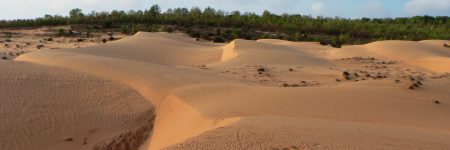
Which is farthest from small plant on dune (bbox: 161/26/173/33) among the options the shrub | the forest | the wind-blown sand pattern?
the wind-blown sand pattern

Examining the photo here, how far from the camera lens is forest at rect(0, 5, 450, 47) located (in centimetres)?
2116

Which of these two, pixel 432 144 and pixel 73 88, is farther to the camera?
pixel 73 88

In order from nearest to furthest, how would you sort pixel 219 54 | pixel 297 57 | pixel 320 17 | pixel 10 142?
pixel 10 142
pixel 297 57
pixel 219 54
pixel 320 17

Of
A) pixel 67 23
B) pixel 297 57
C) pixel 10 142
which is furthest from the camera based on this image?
pixel 67 23

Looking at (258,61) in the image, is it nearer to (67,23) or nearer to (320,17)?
(67,23)

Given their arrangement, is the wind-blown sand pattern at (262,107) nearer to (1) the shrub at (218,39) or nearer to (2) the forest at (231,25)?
(1) the shrub at (218,39)

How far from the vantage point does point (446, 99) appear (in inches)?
275

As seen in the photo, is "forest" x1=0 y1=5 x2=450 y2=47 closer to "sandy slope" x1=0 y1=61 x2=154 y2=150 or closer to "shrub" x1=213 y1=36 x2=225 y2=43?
"shrub" x1=213 y1=36 x2=225 y2=43

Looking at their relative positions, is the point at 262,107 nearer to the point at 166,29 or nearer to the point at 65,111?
the point at 65,111

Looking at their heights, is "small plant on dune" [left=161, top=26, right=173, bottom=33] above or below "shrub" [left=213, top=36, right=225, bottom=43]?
above

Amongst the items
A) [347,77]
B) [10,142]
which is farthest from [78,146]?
[347,77]

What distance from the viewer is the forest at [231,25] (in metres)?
21.2

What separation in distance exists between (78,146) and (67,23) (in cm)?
1785

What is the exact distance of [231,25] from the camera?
23.8 meters
